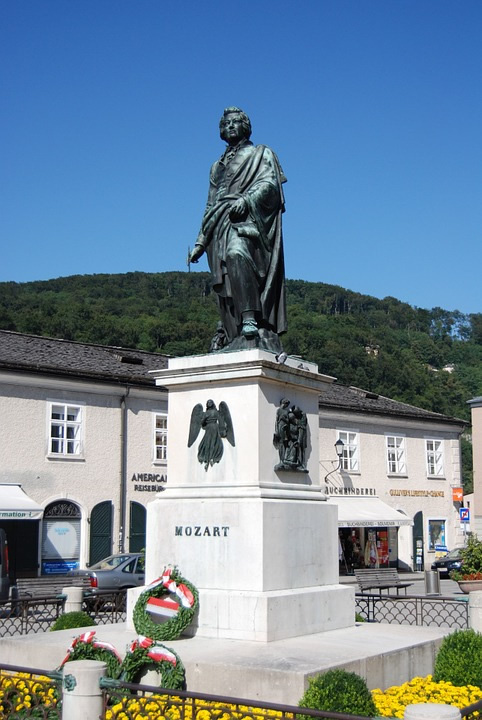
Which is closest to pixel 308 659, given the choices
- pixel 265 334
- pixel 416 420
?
pixel 265 334

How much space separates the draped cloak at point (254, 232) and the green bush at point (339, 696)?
4659 millimetres

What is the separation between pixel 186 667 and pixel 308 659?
3.61ft

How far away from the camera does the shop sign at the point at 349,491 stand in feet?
131

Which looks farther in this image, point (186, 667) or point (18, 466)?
point (18, 466)

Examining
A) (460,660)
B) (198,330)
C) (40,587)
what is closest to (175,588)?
(460,660)

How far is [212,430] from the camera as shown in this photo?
32.8 ft

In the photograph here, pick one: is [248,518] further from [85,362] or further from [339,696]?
[85,362]

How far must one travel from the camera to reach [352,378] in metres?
71.5

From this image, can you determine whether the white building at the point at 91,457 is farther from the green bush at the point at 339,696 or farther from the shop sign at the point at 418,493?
the green bush at the point at 339,696

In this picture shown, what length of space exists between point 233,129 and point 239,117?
0.18 metres

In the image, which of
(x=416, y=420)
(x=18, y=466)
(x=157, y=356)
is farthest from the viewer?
(x=416, y=420)

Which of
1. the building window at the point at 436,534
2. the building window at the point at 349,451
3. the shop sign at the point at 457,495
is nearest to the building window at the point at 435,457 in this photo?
the shop sign at the point at 457,495

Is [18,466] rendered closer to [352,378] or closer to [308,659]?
[308,659]

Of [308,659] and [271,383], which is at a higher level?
[271,383]
